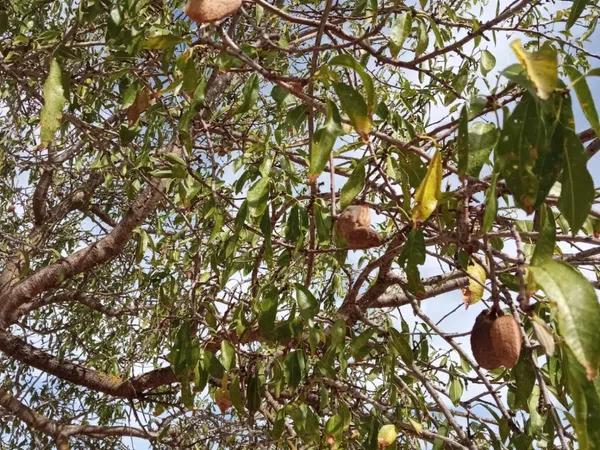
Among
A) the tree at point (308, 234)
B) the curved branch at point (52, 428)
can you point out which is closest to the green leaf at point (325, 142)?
the tree at point (308, 234)

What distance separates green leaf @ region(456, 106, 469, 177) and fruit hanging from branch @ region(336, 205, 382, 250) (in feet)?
1.31

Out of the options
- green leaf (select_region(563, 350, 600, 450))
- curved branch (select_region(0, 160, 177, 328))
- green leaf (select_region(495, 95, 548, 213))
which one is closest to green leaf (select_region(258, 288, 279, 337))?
green leaf (select_region(495, 95, 548, 213))

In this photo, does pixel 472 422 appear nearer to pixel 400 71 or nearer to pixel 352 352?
pixel 352 352

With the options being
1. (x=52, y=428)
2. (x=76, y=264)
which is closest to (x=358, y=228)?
(x=76, y=264)

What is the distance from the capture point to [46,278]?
10.4ft

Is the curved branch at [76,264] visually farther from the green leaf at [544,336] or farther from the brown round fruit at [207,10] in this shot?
the green leaf at [544,336]

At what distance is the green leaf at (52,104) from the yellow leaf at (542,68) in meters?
0.96

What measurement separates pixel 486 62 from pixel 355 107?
0.97 m

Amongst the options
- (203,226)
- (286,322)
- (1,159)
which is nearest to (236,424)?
(203,226)

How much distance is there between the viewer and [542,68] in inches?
33.1

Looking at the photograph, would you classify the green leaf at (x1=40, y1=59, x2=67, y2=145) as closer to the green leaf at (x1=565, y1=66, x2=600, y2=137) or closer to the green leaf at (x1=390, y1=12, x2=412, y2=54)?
the green leaf at (x1=390, y1=12, x2=412, y2=54)

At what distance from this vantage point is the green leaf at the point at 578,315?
2.47 ft

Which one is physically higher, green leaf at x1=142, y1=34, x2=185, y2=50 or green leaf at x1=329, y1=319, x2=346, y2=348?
green leaf at x1=142, y1=34, x2=185, y2=50

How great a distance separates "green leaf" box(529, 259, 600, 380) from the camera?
0.75 metres
